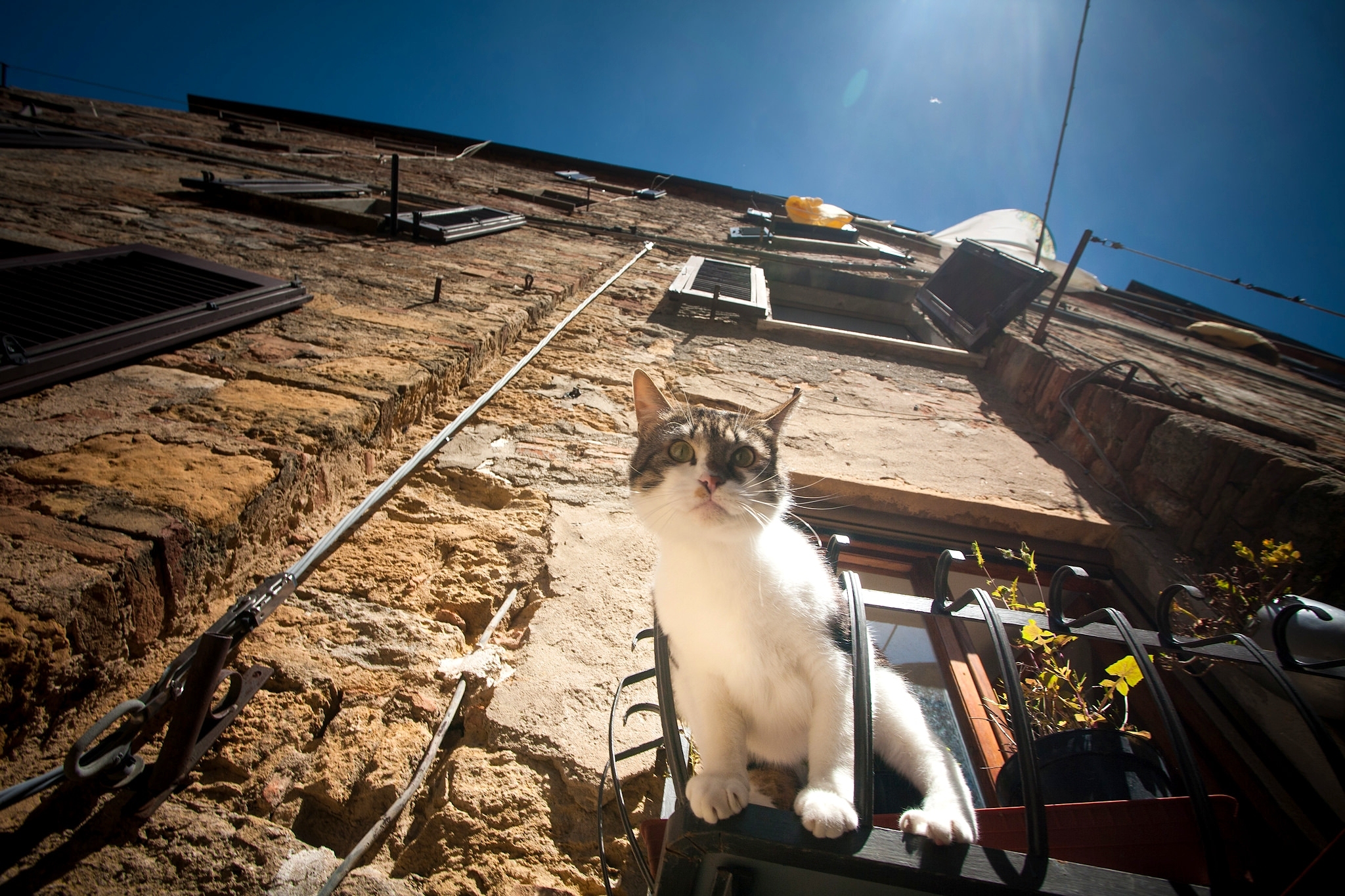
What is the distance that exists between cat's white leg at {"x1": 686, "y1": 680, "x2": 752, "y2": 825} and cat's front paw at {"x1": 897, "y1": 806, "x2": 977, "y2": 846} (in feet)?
0.92

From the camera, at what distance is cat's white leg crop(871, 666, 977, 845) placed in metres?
0.98

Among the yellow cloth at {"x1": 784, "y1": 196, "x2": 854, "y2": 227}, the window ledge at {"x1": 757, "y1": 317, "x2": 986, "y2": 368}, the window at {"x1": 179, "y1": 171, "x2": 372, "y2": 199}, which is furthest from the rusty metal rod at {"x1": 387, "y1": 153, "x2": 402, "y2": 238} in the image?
the yellow cloth at {"x1": 784, "y1": 196, "x2": 854, "y2": 227}

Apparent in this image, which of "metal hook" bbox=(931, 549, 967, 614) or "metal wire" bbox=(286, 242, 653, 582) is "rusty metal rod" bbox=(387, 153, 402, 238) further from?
"metal hook" bbox=(931, 549, 967, 614)

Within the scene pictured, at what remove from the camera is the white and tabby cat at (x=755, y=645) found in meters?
1.14

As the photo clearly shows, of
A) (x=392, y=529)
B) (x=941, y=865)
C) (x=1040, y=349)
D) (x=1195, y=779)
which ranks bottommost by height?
(x=392, y=529)

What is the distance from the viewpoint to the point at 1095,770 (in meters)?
1.16

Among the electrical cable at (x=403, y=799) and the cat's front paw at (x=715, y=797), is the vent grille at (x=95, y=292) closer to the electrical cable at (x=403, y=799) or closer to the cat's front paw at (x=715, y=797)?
the electrical cable at (x=403, y=799)

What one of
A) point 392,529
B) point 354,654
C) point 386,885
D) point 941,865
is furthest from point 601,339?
point 941,865

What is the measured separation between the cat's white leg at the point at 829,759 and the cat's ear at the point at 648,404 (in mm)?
862

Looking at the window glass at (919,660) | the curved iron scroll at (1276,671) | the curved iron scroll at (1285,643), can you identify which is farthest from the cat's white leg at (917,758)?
the window glass at (919,660)

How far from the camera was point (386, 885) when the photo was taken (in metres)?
1.16

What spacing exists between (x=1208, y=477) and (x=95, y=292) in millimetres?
5103

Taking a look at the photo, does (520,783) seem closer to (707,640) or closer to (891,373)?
(707,640)

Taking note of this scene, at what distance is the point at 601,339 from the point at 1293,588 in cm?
352
